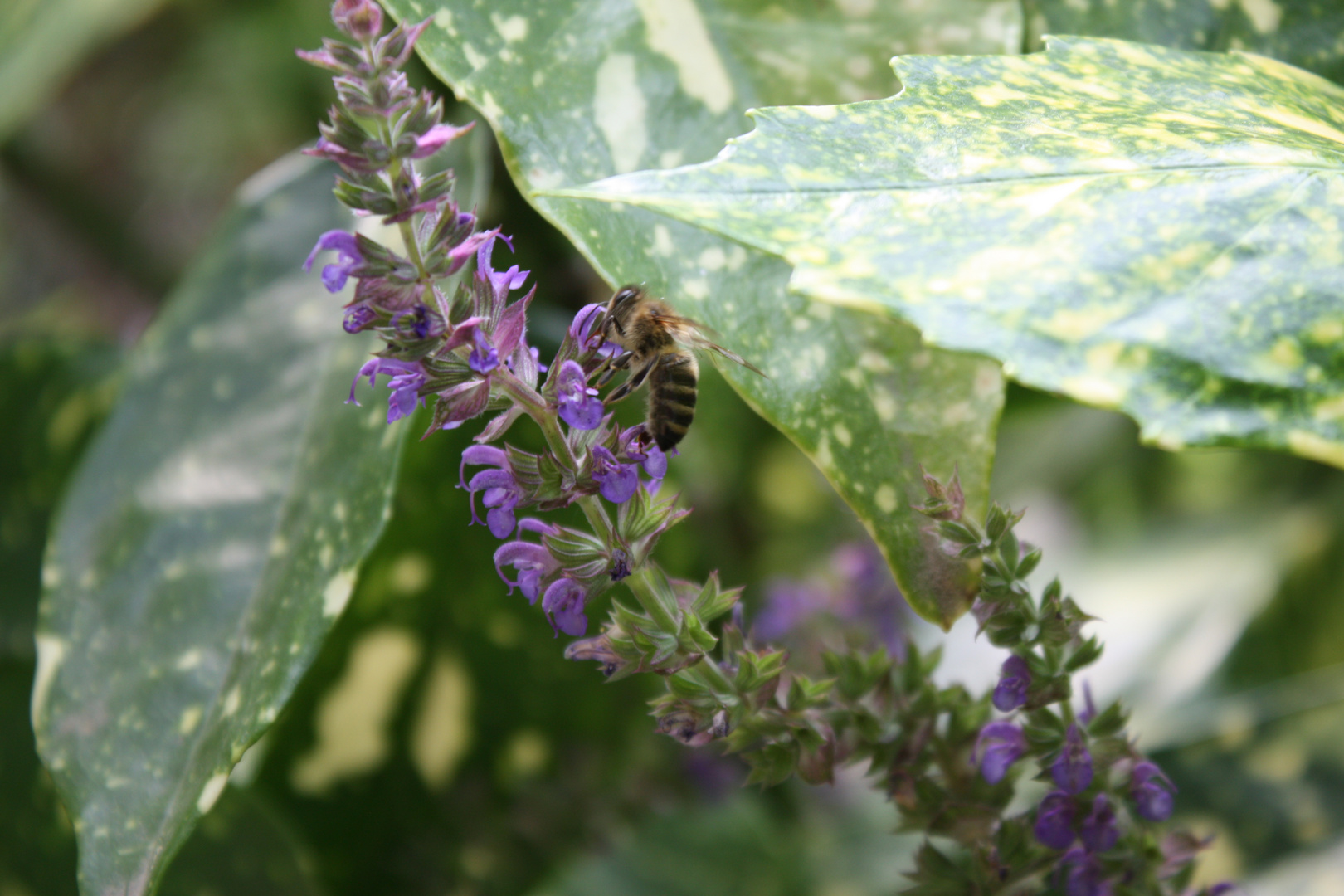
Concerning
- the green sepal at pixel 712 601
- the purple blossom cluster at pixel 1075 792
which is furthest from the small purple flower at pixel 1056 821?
the green sepal at pixel 712 601

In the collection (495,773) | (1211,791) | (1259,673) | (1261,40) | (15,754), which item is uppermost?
(1261,40)

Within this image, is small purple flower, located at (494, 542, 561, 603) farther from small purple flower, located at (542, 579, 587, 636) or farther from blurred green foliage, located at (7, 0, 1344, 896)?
blurred green foliage, located at (7, 0, 1344, 896)

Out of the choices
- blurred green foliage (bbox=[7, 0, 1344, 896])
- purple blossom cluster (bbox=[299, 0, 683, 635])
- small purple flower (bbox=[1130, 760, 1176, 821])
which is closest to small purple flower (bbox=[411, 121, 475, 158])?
purple blossom cluster (bbox=[299, 0, 683, 635])

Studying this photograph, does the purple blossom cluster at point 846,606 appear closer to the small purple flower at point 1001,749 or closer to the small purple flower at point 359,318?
the small purple flower at point 1001,749

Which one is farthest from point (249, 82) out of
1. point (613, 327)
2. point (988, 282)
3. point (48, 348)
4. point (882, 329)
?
point (988, 282)

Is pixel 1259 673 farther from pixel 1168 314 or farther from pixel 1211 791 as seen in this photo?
pixel 1168 314

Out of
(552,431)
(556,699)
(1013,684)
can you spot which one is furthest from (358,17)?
(556,699)
